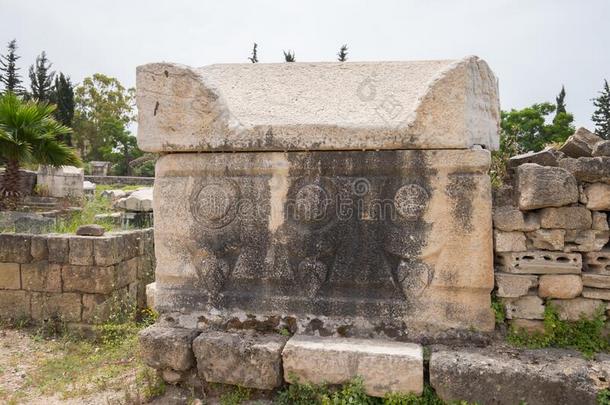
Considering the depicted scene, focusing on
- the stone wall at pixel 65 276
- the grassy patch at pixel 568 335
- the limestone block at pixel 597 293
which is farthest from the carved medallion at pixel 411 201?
the stone wall at pixel 65 276

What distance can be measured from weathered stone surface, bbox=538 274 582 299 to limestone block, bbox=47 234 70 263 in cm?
457

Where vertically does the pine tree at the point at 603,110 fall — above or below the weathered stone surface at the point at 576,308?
above

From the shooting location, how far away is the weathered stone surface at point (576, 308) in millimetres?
2389

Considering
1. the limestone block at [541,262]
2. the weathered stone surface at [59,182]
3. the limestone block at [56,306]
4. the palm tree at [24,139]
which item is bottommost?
the limestone block at [56,306]

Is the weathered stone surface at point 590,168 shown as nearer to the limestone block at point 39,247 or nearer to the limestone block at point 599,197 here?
the limestone block at point 599,197

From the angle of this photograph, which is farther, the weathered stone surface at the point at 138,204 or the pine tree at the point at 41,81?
the pine tree at the point at 41,81

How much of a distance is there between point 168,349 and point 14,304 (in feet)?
11.3

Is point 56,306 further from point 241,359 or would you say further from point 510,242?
point 510,242

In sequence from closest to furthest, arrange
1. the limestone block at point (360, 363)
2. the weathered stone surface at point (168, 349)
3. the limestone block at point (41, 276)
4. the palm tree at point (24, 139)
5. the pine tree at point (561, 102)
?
the limestone block at point (360, 363)
the weathered stone surface at point (168, 349)
the limestone block at point (41, 276)
the palm tree at point (24, 139)
the pine tree at point (561, 102)

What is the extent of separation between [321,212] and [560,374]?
1.46 metres

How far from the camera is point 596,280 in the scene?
236cm

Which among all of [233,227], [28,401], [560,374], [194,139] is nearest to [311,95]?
[194,139]

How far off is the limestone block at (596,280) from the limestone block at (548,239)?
0.20 meters

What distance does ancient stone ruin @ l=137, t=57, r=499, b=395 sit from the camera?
2436mm
